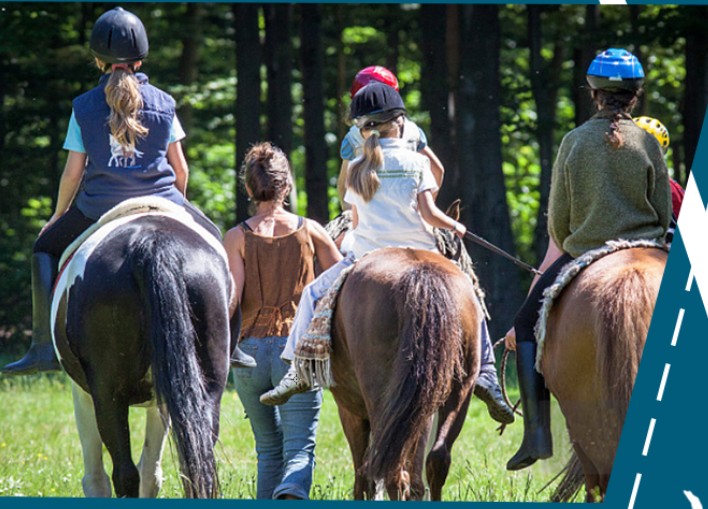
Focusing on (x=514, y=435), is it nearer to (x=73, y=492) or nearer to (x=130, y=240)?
(x=73, y=492)

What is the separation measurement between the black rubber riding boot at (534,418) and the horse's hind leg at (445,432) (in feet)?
1.02

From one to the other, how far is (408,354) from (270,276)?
1560 millimetres

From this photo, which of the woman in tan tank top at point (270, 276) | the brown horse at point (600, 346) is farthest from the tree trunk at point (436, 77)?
the brown horse at point (600, 346)

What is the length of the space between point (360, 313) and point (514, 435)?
514cm

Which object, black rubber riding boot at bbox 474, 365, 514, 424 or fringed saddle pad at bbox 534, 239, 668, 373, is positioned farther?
black rubber riding boot at bbox 474, 365, 514, 424

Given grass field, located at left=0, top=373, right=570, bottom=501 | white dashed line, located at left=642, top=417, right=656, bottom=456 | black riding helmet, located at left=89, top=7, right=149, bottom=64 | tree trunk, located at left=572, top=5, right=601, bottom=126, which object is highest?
tree trunk, located at left=572, top=5, right=601, bottom=126

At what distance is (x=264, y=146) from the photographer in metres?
8.09

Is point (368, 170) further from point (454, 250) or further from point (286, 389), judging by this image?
point (286, 389)

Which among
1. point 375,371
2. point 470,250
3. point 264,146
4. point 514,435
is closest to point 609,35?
point 470,250

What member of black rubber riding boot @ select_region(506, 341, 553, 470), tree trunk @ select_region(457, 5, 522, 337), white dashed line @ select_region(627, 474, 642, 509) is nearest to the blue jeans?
black rubber riding boot @ select_region(506, 341, 553, 470)

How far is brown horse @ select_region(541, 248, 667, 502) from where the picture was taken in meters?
6.18

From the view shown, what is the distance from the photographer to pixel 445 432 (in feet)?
23.2

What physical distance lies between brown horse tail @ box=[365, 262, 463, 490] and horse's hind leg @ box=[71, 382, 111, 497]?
1865 millimetres

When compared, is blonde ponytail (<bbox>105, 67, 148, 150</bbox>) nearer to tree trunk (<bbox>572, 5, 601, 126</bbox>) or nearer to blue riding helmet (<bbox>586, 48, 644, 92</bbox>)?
blue riding helmet (<bbox>586, 48, 644, 92</bbox>)
